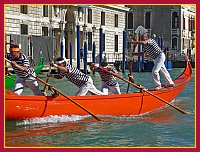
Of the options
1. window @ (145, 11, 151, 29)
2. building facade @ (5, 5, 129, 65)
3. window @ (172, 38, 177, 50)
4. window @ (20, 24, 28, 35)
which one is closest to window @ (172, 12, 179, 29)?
window @ (172, 38, 177, 50)

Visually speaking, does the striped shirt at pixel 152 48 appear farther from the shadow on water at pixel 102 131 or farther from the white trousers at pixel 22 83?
the white trousers at pixel 22 83

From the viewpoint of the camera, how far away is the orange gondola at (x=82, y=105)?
661cm

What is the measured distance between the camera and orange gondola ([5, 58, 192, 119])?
6613mm

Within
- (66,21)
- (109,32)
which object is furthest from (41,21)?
(109,32)

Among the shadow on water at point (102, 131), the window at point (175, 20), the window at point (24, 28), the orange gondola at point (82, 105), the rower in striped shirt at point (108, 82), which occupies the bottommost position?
the shadow on water at point (102, 131)

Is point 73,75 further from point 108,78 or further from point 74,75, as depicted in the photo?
point 108,78

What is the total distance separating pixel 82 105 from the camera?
7.08 meters

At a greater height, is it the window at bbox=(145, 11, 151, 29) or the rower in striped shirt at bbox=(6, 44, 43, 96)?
the window at bbox=(145, 11, 151, 29)

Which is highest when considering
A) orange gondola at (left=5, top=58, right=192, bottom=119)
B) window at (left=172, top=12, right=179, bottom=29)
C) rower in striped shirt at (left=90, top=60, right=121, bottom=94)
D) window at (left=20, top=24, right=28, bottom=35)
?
window at (left=172, top=12, right=179, bottom=29)

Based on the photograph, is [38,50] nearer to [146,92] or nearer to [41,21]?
[41,21]

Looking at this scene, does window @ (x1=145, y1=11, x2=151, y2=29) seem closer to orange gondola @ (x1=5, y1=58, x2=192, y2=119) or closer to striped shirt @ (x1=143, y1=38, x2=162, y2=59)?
striped shirt @ (x1=143, y1=38, x2=162, y2=59)

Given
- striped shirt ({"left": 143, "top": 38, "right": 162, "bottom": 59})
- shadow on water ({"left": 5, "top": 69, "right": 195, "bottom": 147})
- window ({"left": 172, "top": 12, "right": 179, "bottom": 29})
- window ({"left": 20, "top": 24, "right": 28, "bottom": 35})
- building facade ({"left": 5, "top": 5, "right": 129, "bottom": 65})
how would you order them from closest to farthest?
shadow on water ({"left": 5, "top": 69, "right": 195, "bottom": 147}) < striped shirt ({"left": 143, "top": 38, "right": 162, "bottom": 59}) < building facade ({"left": 5, "top": 5, "right": 129, "bottom": 65}) < window ({"left": 20, "top": 24, "right": 28, "bottom": 35}) < window ({"left": 172, "top": 12, "right": 179, "bottom": 29})

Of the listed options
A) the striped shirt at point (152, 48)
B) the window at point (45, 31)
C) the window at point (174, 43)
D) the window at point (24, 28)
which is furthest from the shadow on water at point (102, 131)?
the window at point (174, 43)

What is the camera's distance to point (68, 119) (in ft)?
23.5
